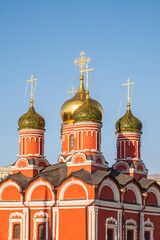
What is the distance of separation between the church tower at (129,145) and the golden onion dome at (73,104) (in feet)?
6.56

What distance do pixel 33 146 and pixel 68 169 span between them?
139 inches

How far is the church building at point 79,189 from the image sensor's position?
29.8 meters

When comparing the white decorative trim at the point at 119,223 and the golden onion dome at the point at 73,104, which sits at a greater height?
the golden onion dome at the point at 73,104

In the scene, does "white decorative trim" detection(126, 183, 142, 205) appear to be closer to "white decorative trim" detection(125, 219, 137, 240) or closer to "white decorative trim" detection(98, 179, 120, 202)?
"white decorative trim" detection(125, 219, 137, 240)

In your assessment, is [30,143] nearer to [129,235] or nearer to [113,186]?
[113,186]

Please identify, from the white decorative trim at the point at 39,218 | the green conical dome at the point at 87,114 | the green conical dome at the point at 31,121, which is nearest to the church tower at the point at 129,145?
the green conical dome at the point at 87,114

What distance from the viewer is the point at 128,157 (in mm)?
36156

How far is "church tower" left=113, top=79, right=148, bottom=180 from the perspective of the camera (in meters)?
36.0

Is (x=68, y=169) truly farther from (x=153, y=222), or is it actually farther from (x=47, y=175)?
(x=153, y=222)

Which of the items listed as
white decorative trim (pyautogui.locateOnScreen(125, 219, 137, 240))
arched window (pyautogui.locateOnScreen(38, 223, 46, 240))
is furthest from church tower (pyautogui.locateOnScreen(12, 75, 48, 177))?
white decorative trim (pyautogui.locateOnScreen(125, 219, 137, 240))

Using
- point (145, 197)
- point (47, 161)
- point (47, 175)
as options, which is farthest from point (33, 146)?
point (145, 197)

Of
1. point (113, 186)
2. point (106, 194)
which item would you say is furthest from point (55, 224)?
point (113, 186)

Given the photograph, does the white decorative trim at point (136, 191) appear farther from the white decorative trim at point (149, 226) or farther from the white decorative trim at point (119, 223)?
the white decorative trim at point (119, 223)

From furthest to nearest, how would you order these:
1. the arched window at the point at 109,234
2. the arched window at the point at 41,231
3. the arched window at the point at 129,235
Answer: the arched window at the point at 129,235 → the arched window at the point at 41,231 → the arched window at the point at 109,234
